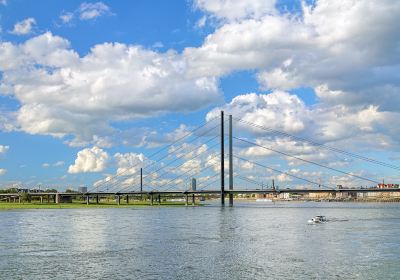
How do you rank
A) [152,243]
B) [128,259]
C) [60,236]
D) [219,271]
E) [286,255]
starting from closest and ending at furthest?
[219,271], [128,259], [286,255], [152,243], [60,236]

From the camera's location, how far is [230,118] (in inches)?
6816

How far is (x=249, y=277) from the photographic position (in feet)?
98.8

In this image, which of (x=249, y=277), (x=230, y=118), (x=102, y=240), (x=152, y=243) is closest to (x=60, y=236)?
(x=102, y=240)

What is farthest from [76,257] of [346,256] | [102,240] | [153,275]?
[346,256]

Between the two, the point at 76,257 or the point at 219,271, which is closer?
the point at 219,271

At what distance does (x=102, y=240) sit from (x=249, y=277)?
A: 919 inches

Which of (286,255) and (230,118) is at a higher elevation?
(230,118)

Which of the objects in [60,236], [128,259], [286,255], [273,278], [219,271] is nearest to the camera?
[273,278]

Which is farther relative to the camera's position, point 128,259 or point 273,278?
point 128,259

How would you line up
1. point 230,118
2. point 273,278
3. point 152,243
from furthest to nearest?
point 230,118
point 152,243
point 273,278

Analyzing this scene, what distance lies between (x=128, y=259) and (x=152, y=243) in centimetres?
1079

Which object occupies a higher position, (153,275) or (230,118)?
(230,118)

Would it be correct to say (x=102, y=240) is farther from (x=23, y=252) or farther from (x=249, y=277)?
(x=249, y=277)

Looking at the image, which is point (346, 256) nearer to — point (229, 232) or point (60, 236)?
point (229, 232)
